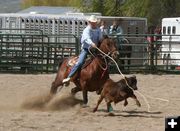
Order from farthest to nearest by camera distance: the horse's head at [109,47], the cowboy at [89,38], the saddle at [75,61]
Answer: the saddle at [75,61] < the cowboy at [89,38] < the horse's head at [109,47]

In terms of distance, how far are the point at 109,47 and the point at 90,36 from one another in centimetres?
49

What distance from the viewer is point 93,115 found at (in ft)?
A: 31.3

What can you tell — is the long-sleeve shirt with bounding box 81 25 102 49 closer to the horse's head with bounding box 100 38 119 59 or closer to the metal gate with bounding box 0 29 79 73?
the horse's head with bounding box 100 38 119 59

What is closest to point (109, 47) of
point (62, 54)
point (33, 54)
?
point (62, 54)

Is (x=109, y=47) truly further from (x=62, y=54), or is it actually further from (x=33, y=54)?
(x=33, y=54)

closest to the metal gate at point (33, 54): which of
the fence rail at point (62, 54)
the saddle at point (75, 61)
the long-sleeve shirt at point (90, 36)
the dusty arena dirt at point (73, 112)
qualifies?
the fence rail at point (62, 54)

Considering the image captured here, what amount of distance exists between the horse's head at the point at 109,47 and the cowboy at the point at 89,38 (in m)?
0.15

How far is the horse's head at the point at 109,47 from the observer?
9.38 m

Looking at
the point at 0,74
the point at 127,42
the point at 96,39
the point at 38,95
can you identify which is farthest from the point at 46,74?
the point at 96,39

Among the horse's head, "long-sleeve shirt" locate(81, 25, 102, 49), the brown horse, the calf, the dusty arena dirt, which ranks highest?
"long-sleeve shirt" locate(81, 25, 102, 49)

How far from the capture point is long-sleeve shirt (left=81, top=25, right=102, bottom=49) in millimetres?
9766

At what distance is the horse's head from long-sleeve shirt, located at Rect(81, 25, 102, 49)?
223mm

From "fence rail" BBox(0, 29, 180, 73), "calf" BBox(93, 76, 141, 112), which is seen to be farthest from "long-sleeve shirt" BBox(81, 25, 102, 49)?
"fence rail" BBox(0, 29, 180, 73)

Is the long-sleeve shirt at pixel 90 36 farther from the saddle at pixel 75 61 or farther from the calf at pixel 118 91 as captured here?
the calf at pixel 118 91
